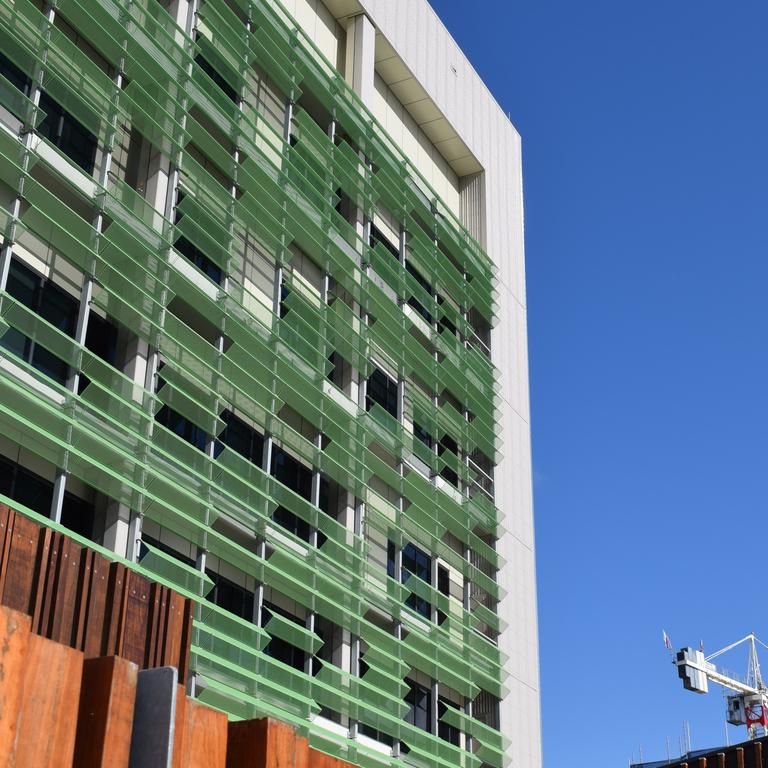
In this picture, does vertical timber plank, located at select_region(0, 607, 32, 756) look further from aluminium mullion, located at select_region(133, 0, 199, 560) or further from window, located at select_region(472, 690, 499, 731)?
window, located at select_region(472, 690, 499, 731)

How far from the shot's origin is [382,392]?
3678cm

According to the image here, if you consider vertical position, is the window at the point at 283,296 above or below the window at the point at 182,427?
above

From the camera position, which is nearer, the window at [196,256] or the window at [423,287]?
the window at [196,256]

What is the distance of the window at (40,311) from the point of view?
23.7m

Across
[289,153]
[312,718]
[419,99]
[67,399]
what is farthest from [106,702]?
[419,99]

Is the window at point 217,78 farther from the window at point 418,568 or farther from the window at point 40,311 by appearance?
the window at point 418,568

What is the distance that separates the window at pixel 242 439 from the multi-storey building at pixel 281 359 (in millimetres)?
95

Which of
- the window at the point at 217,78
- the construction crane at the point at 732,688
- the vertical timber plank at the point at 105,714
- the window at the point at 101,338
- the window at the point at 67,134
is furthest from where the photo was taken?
→ the construction crane at the point at 732,688

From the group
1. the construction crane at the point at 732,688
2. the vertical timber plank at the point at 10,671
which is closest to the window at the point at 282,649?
the vertical timber plank at the point at 10,671

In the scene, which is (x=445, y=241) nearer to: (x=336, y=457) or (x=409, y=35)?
(x=409, y=35)

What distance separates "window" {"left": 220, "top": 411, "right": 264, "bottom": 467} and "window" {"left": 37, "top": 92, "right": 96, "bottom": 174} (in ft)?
21.8

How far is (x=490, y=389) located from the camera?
138 feet

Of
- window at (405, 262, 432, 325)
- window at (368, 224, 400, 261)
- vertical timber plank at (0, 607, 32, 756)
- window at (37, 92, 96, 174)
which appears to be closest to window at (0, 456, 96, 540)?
window at (37, 92, 96, 174)

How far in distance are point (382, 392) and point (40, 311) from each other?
13.6m
